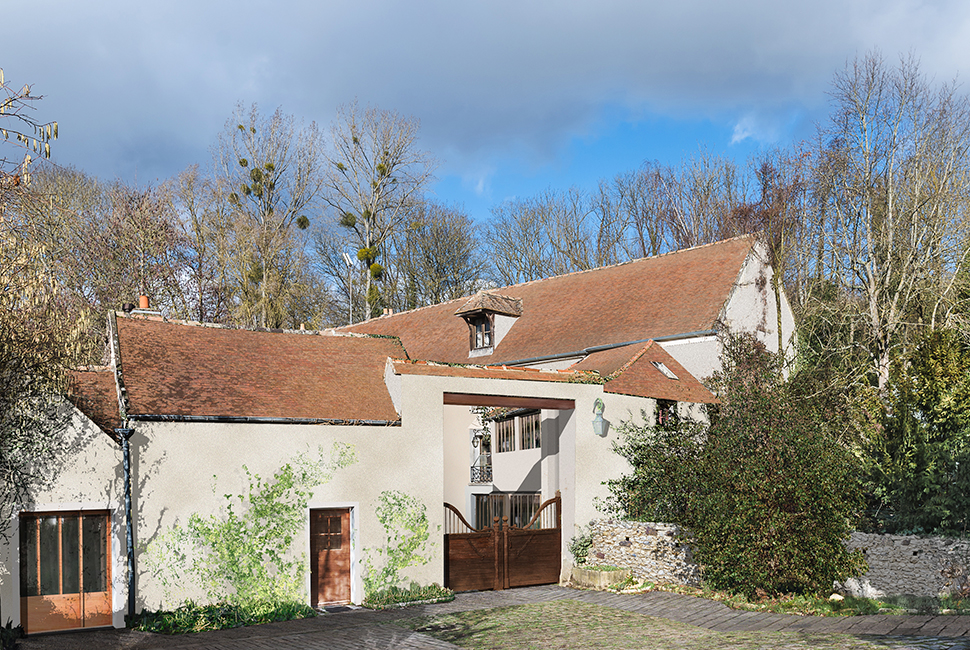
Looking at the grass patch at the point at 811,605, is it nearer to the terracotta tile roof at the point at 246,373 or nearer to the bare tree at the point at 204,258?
the terracotta tile roof at the point at 246,373

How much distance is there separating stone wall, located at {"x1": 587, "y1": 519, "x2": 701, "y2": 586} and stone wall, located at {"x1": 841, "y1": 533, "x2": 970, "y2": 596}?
4.09 meters

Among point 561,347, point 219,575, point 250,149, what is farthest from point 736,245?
point 250,149

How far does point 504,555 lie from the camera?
691 inches

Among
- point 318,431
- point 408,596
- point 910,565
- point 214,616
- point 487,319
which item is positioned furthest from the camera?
point 487,319

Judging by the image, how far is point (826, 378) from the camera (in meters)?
24.7

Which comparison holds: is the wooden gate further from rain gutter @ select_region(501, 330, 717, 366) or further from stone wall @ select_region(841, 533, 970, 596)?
rain gutter @ select_region(501, 330, 717, 366)

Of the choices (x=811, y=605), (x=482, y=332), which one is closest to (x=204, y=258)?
(x=482, y=332)

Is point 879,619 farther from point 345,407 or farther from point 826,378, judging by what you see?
point 826,378

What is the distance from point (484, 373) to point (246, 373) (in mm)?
4941

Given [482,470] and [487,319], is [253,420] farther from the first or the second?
[487,319]

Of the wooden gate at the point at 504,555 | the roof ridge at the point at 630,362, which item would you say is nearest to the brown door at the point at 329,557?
the wooden gate at the point at 504,555

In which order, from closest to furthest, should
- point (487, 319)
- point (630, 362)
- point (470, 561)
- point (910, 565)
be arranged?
point (470, 561), point (910, 565), point (630, 362), point (487, 319)

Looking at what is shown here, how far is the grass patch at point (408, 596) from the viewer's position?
15.5 metres

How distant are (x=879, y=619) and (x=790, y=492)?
103 inches
